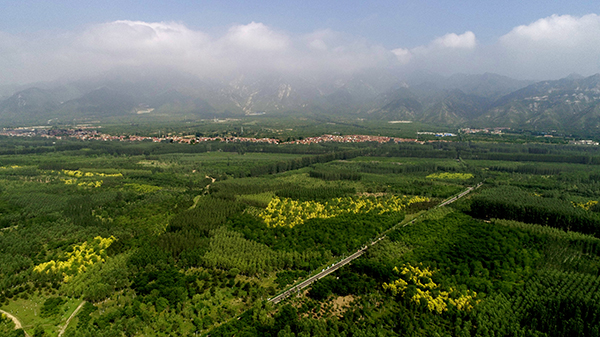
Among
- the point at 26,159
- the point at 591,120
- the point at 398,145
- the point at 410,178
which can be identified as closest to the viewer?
the point at 410,178

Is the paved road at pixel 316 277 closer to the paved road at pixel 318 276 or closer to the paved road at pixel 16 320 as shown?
the paved road at pixel 318 276

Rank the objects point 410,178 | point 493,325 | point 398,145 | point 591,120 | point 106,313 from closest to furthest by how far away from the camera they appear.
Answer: point 493,325 < point 106,313 < point 410,178 < point 398,145 < point 591,120

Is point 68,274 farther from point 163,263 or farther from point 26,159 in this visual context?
point 26,159

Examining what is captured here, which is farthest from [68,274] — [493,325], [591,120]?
[591,120]

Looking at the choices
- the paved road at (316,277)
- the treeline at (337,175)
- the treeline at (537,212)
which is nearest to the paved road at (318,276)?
the paved road at (316,277)

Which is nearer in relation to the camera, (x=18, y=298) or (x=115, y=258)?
(x=18, y=298)

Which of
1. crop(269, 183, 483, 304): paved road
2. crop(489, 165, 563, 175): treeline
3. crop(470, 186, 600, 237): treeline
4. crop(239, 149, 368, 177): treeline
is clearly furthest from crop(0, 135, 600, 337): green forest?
crop(239, 149, 368, 177): treeline

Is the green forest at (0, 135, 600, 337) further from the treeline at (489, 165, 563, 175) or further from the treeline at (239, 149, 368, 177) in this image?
the treeline at (239, 149, 368, 177)

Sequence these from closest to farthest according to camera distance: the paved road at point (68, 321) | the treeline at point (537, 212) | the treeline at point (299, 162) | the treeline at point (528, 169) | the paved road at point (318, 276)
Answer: the paved road at point (68, 321)
the paved road at point (318, 276)
the treeline at point (537, 212)
the treeline at point (528, 169)
the treeline at point (299, 162)
